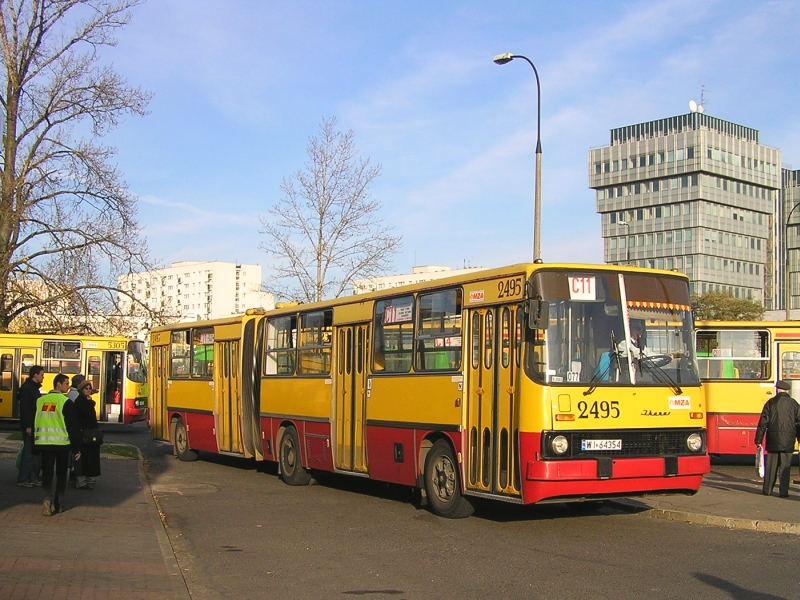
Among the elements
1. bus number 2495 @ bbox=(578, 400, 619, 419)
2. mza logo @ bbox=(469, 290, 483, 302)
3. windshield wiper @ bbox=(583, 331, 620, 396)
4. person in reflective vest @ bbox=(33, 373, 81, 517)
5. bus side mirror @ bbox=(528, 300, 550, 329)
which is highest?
mza logo @ bbox=(469, 290, 483, 302)

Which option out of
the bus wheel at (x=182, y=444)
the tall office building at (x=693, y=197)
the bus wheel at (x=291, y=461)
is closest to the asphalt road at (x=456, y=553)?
the bus wheel at (x=291, y=461)

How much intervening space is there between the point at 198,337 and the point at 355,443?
8.15 metres

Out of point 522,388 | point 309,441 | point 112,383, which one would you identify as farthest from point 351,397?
point 112,383

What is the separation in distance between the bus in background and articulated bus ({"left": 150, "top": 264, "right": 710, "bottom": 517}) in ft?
26.0

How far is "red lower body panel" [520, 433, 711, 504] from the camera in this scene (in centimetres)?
1082

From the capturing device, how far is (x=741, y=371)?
65.1ft

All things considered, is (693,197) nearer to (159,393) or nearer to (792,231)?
(792,231)

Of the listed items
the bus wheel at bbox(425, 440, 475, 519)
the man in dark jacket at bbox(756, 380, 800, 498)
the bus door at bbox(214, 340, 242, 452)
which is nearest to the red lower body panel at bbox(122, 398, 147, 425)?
the bus door at bbox(214, 340, 242, 452)

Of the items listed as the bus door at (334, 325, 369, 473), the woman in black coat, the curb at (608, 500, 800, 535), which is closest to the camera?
the curb at (608, 500, 800, 535)

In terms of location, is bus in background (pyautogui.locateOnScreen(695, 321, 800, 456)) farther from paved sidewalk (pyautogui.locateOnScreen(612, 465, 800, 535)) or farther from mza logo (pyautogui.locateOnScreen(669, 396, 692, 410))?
mza logo (pyautogui.locateOnScreen(669, 396, 692, 410))

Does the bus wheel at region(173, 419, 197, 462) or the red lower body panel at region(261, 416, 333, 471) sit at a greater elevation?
the red lower body panel at region(261, 416, 333, 471)

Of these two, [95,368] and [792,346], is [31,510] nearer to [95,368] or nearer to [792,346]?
[792,346]

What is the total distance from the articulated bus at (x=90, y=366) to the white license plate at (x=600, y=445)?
1026 inches

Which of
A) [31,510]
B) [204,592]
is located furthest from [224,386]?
[204,592]
